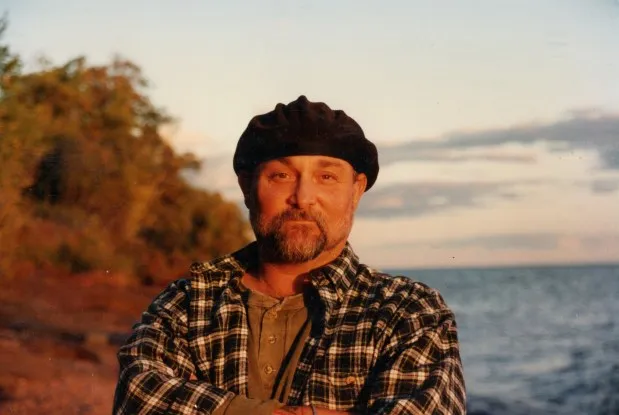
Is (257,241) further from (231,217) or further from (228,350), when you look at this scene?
(231,217)

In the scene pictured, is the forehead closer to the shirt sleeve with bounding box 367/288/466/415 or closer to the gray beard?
the gray beard

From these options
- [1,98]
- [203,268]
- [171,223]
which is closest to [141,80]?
[1,98]

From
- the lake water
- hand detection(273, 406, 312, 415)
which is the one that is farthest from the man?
the lake water

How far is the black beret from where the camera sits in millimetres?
2250

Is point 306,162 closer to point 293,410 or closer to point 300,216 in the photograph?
point 300,216

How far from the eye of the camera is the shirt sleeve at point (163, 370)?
2.11 m

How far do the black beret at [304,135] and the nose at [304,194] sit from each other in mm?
71

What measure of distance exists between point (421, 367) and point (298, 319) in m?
0.34

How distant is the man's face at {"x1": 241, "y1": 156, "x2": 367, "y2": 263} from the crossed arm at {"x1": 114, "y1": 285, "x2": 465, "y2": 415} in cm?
30

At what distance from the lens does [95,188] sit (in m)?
10.0

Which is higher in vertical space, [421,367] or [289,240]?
[289,240]

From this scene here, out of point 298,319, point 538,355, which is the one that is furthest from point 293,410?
point 538,355

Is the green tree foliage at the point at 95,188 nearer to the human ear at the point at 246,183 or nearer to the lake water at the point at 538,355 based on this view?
the lake water at the point at 538,355

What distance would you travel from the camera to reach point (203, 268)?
238 cm
